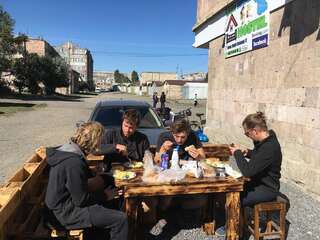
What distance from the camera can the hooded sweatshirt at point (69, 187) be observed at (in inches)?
120

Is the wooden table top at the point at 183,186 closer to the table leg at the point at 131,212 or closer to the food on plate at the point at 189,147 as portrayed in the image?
the table leg at the point at 131,212

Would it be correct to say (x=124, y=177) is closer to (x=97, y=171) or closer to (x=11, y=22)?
(x=97, y=171)

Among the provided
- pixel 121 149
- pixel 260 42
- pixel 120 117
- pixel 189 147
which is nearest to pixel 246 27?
pixel 260 42

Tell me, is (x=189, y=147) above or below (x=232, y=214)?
above

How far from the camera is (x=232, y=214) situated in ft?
12.7

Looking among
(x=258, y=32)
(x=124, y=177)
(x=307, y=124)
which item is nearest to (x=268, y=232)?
(x=124, y=177)

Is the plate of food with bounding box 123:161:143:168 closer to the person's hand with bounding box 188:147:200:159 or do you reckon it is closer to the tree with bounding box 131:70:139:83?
the person's hand with bounding box 188:147:200:159

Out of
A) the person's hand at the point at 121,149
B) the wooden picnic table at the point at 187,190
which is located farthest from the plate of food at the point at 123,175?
the person's hand at the point at 121,149

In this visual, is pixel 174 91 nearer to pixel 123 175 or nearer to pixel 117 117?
pixel 117 117

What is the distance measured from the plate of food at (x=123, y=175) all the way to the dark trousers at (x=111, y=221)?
47cm

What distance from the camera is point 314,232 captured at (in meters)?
4.50

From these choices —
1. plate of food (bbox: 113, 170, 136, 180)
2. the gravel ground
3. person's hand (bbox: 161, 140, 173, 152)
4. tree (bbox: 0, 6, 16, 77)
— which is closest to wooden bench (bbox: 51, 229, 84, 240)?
plate of food (bbox: 113, 170, 136, 180)

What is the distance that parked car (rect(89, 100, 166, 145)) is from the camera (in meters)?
6.69

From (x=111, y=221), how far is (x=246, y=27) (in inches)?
278
